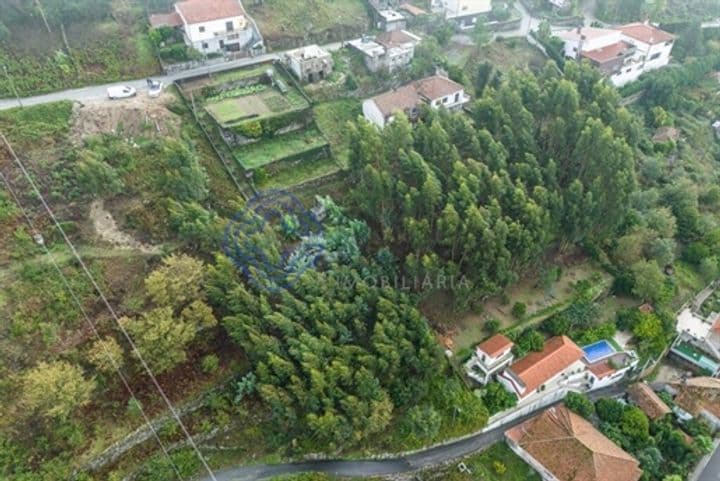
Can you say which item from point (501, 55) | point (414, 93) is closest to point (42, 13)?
point (414, 93)

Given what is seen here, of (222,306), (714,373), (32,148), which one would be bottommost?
(714,373)

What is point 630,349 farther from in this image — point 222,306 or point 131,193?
point 131,193

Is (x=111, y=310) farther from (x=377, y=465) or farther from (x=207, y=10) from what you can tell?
(x=207, y=10)

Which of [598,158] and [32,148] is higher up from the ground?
[598,158]

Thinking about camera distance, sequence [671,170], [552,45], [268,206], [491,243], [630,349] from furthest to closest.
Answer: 1. [552,45]
2. [671,170]
3. [268,206]
4. [630,349]
5. [491,243]

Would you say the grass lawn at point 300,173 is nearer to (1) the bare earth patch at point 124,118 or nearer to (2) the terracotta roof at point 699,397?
(1) the bare earth patch at point 124,118

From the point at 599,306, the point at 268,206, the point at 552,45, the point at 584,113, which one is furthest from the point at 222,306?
the point at 552,45
